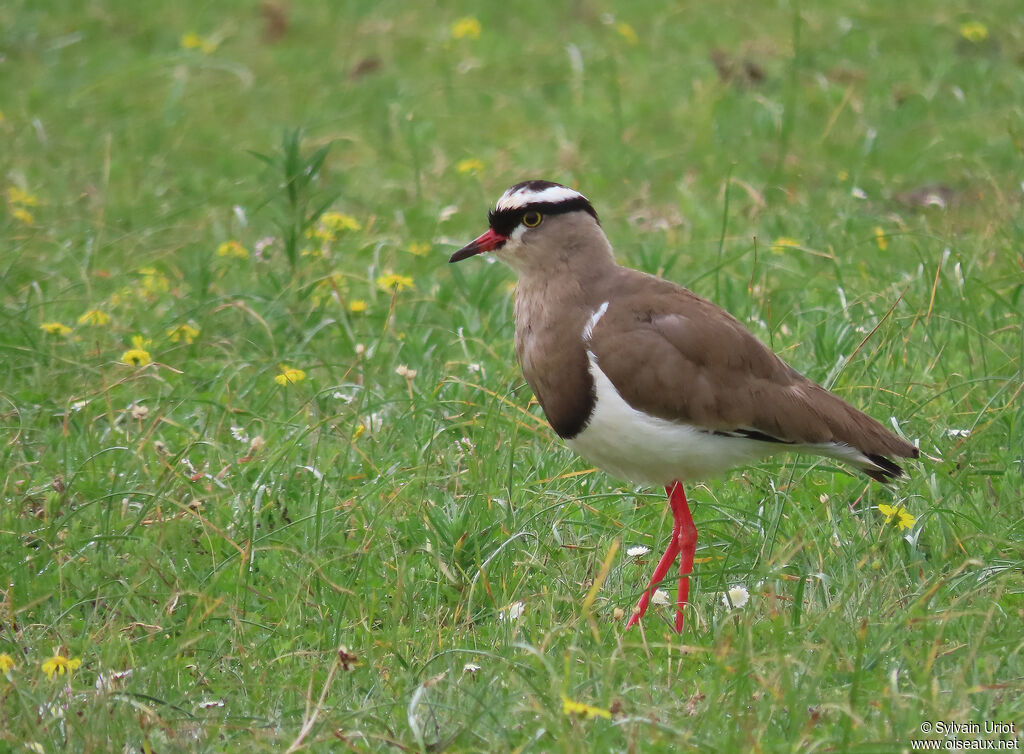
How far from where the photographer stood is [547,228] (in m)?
4.55

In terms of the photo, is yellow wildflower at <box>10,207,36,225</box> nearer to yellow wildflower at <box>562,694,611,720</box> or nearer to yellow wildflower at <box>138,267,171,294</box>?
yellow wildflower at <box>138,267,171,294</box>

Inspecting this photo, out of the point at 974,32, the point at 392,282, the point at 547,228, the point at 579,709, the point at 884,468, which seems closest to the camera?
the point at 579,709

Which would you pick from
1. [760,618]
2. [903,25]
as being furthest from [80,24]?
[760,618]

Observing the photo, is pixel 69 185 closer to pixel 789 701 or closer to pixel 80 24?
pixel 80 24

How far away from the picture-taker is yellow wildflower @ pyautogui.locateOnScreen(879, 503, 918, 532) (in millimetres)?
4262

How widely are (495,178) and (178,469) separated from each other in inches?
143

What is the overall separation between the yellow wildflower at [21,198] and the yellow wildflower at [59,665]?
4.16m

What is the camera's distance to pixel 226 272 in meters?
6.49

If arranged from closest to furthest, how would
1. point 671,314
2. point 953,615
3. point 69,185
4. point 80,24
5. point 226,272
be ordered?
point 953,615, point 671,314, point 226,272, point 69,185, point 80,24

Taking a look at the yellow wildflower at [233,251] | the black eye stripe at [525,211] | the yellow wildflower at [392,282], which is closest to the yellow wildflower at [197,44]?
the yellow wildflower at [233,251]

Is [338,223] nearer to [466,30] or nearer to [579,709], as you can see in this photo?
[466,30]

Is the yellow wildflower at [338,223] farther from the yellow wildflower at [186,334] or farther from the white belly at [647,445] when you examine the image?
the white belly at [647,445]

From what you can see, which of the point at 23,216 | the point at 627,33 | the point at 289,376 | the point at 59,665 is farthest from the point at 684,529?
the point at 627,33

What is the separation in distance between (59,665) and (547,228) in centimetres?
206
